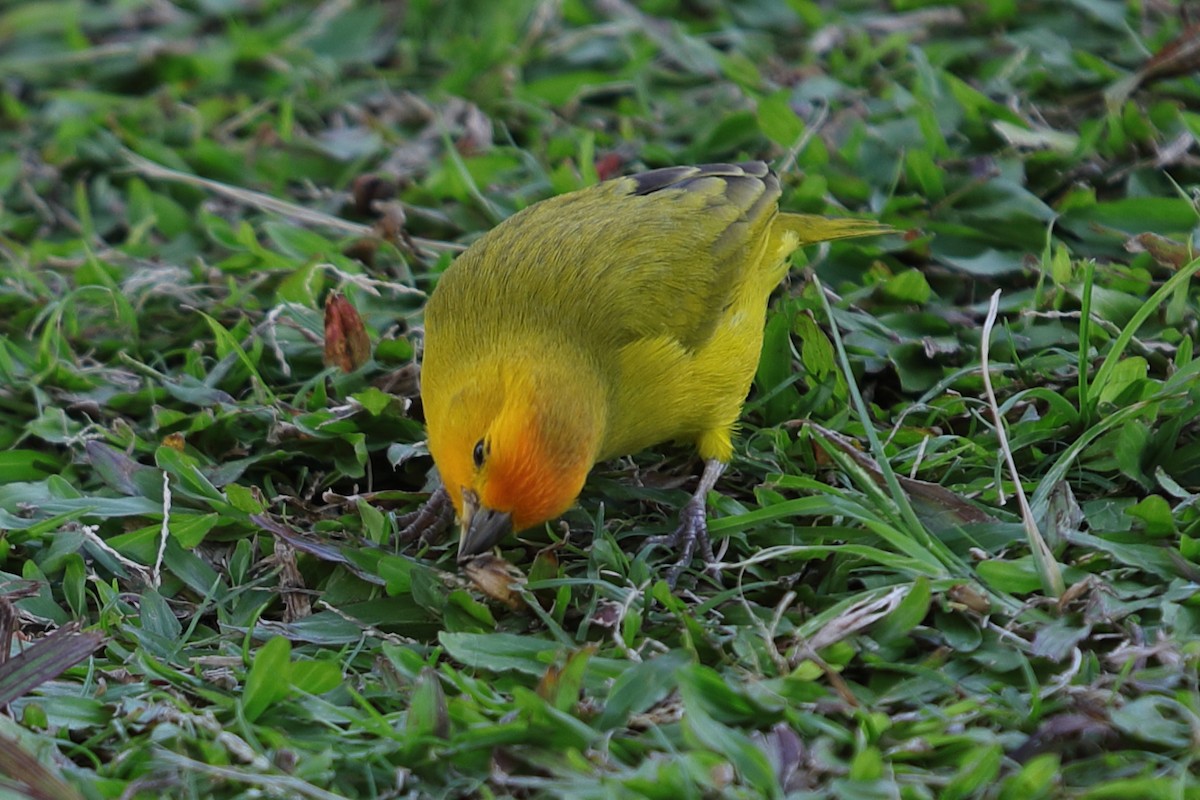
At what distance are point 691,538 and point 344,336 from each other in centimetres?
131

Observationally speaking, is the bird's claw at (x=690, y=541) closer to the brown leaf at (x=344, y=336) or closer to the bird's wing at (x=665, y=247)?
the bird's wing at (x=665, y=247)

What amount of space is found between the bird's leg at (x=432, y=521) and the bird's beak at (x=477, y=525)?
316 millimetres

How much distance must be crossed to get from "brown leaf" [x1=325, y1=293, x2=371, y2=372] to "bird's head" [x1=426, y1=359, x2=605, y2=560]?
864 mm

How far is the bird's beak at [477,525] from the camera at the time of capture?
329cm

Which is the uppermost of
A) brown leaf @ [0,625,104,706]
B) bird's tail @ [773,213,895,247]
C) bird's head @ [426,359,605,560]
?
bird's tail @ [773,213,895,247]

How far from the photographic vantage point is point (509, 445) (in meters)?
3.23

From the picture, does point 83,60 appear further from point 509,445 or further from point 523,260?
point 509,445

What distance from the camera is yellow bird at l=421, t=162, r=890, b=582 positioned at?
3.31 meters

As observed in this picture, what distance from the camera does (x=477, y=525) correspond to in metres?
3.31

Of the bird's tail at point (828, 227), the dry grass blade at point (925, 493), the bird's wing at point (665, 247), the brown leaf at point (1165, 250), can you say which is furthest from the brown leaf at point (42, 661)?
the brown leaf at point (1165, 250)

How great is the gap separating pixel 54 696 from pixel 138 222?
8.76ft

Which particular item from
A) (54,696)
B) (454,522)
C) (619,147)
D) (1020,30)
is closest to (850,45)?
(1020,30)

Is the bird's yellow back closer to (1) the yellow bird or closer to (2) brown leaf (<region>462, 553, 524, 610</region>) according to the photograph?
(1) the yellow bird

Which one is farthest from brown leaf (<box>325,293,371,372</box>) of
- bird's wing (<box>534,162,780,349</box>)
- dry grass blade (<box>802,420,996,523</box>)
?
dry grass blade (<box>802,420,996,523</box>)
